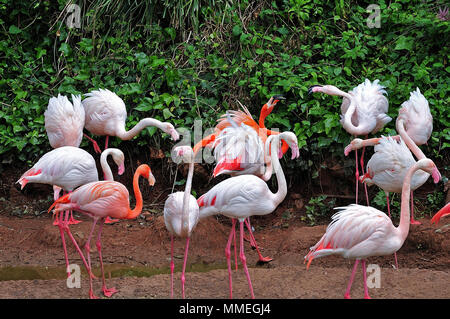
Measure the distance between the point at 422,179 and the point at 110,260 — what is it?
3.10 meters

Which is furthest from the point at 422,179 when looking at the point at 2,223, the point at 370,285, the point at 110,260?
the point at 2,223

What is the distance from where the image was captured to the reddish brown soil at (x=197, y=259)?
15.9 feet

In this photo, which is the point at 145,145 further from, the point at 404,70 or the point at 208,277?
the point at 404,70

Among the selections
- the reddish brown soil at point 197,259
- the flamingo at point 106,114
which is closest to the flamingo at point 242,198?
the reddish brown soil at point 197,259

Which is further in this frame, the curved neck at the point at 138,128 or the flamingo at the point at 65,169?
the curved neck at the point at 138,128

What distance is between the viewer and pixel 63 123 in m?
6.45

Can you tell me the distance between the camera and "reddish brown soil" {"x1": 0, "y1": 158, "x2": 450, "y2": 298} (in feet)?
15.9

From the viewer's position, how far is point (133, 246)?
6.19m

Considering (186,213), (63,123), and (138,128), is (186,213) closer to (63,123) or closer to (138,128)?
(138,128)

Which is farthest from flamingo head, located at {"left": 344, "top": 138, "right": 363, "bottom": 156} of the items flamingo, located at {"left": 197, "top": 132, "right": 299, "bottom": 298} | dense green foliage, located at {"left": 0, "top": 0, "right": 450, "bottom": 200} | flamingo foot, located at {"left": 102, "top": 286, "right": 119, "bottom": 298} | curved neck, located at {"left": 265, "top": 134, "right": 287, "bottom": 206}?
flamingo foot, located at {"left": 102, "top": 286, "right": 119, "bottom": 298}

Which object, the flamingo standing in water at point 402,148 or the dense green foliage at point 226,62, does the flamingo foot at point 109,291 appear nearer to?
the dense green foliage at point 226,62

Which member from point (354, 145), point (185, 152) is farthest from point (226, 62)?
point (185, 152)

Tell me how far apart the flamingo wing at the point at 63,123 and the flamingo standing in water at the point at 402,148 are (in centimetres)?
287

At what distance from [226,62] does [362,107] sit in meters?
1.87
